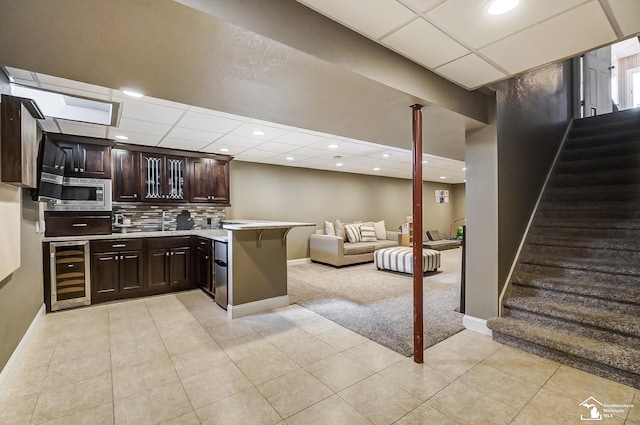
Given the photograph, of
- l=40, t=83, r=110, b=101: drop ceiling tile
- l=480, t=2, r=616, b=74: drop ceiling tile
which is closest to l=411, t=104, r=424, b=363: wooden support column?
l=480, t=2, r=616, b=74: drop ceiling tile

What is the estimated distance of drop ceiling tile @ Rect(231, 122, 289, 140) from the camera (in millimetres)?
3719

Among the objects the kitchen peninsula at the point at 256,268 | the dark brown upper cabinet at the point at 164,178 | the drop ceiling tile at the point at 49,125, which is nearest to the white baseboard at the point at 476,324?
the kitchen peninsula at the point at 256,268

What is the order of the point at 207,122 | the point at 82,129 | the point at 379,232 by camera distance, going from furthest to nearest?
the point at 379,232 → the point at 82,129 → the point at 207,122

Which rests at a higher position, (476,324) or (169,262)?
(169,262)

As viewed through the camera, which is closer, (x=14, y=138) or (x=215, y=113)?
(x=14, y=138)

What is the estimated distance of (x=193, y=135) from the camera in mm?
4105

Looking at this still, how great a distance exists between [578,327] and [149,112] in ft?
15.3

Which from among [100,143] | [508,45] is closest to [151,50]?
[508,45]

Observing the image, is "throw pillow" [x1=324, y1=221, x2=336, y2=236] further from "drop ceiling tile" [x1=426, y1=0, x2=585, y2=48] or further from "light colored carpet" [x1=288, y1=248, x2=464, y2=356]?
"drop ceiling tile" [x1=426, y1=0, x2=585, y2=48]

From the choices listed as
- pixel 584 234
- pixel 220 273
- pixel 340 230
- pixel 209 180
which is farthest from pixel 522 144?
pixel 209 180

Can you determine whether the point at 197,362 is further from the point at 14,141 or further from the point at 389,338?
the point at 14,141

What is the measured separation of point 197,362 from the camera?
2451 millimetres

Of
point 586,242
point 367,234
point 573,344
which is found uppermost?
point 586,242

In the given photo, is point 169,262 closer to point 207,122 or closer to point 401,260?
point 207,122
